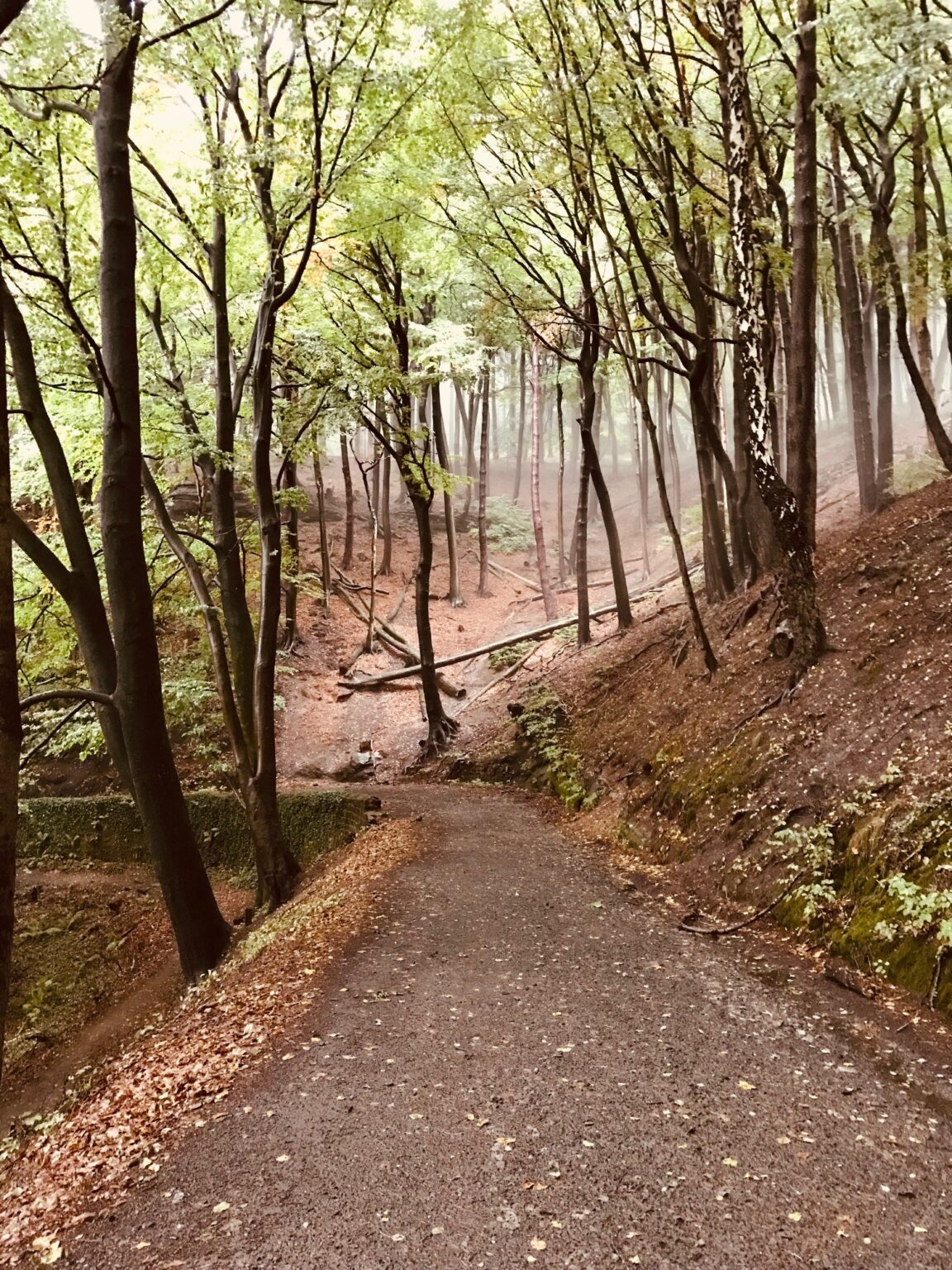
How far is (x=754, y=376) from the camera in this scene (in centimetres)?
838

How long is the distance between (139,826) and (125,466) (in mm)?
8572

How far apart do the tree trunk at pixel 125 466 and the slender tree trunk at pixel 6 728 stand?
115 inches

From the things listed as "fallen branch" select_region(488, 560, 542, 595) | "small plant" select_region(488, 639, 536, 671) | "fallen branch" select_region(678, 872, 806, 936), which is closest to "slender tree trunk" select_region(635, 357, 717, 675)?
"fallen branch" select_region(678, 872, 806, 936)

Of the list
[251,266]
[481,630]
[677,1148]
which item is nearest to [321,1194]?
[677,1148]

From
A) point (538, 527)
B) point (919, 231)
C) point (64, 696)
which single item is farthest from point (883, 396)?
point (64, 696)

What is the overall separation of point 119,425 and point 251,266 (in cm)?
657

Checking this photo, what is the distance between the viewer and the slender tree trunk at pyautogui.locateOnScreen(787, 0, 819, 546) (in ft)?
24.8

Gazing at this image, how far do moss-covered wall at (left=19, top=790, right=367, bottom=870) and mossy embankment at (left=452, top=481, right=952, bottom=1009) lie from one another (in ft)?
13.2

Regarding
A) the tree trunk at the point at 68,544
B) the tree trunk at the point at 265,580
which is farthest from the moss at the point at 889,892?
the tree trunk at the point at 68,544

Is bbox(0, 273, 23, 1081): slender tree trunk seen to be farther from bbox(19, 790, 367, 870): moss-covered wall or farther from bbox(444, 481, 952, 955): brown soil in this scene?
bbox(19, 790, 367, 870): moss-covered wall

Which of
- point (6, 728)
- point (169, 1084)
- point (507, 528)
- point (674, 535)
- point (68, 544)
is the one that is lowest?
point (169, 1084)

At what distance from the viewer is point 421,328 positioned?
13.2 meters

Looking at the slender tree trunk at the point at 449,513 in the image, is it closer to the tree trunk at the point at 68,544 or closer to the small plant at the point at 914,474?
the small plant at the point at 914,474

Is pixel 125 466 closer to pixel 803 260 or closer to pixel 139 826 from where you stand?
pixel 803 260
